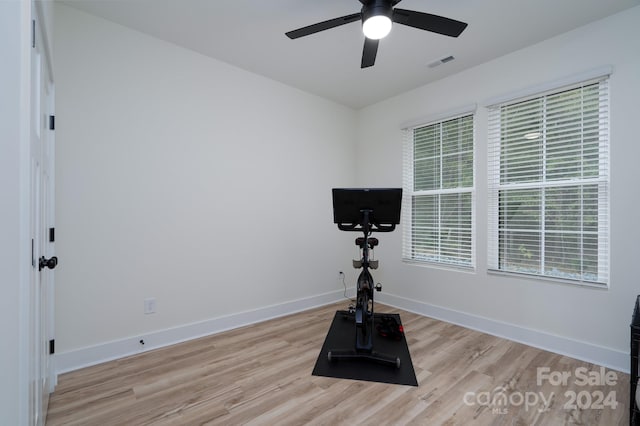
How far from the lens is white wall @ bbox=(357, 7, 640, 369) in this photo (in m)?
2.23

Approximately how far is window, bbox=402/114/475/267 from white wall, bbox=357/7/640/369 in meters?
0.13

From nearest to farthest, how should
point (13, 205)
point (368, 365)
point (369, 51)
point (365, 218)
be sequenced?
point (13, 205), point (369, 51), point (368, 365), point (365, 218)

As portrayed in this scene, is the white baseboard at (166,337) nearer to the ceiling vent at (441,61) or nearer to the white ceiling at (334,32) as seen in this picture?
the white ceiling at (334,32)

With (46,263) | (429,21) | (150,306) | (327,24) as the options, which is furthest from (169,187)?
(429,21)

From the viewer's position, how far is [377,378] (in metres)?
2.10

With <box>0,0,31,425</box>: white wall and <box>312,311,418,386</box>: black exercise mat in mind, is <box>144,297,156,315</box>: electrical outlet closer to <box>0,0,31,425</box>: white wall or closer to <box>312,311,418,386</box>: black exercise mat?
<box>312,311,418,386</box>: black exercise mat

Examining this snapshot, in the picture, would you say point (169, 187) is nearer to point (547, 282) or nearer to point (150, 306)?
point (150, 306)

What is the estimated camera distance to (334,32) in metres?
2.50

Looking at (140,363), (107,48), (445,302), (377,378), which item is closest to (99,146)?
(107,48)

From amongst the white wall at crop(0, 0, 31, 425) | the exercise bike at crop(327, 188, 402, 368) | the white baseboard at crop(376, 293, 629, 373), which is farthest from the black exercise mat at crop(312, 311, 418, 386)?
the white wall at crop(0, 0, 31, 425)

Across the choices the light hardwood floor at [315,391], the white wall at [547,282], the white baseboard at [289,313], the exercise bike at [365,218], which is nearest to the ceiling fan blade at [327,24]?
the exercise bike at [365,218]

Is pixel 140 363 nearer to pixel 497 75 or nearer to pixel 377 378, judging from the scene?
pixel 377 378

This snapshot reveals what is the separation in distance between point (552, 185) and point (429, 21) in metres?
1.85

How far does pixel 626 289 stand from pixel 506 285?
82 centimetres
